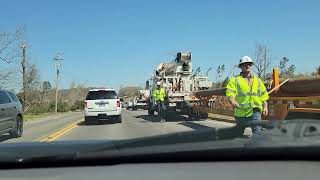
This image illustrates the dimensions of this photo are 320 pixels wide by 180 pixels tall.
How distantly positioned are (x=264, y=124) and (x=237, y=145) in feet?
0.93

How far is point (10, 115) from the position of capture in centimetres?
1692

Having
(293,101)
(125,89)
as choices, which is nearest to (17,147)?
(293,101)

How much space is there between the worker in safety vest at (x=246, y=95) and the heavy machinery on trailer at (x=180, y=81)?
59.0 feet

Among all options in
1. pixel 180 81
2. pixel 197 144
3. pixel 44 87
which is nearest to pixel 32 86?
pixel 44 87

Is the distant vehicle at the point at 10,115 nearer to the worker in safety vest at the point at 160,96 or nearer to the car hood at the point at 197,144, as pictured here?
the worker in safety vest at the point at 160,96

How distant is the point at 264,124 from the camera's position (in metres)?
3.68

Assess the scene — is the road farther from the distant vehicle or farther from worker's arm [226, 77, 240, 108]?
worker's arm [226, 77, 240, 108]

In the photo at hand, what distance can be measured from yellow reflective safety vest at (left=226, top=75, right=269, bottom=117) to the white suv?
53.7 ft

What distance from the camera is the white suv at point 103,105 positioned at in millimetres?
26156

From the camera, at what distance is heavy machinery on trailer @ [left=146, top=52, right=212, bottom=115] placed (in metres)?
28.9

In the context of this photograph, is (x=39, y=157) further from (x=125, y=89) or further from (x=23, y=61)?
(x=125, y=89)

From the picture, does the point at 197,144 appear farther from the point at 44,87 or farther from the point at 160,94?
the point at 44,87

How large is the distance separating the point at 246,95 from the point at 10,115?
9142mm

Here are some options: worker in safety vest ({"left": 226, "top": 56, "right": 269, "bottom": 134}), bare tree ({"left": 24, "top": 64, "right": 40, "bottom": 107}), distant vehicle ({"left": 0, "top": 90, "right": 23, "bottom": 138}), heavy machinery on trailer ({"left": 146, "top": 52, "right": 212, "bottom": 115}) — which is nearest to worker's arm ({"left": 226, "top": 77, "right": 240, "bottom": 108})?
worker in safety vest ({"left": 226, "top": 56, "right": 269, "bottom": 134})
